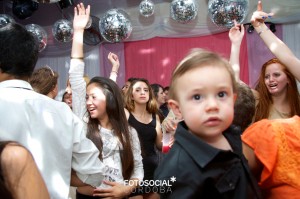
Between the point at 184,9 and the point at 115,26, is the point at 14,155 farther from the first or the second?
the point at 184,9

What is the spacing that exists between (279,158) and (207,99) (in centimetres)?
29

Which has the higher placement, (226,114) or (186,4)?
(186,4)

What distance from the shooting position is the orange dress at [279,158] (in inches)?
44.4

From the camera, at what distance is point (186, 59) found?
Result: 3.94 ft

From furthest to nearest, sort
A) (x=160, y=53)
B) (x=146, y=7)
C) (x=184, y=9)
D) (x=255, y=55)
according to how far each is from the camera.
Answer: (x=160, y=53), (x=255, y=55), (x=146, y=7), (x=184, y=9)

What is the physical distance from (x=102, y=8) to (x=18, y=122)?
677 cm

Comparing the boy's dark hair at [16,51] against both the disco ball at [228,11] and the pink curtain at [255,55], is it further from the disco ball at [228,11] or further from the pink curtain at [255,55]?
the pink curtain at [255,55]

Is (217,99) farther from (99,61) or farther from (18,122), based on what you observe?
(99,61)

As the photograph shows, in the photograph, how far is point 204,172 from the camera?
1.09 meters

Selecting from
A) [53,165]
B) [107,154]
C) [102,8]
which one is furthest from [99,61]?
[53,165]

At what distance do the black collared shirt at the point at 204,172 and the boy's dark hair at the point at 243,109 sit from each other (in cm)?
45

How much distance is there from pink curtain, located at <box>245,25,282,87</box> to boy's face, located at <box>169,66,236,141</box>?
19.6ft

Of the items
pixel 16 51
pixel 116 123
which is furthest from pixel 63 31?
pixel 16 51

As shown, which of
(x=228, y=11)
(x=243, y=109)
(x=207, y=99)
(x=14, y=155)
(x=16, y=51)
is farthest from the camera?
(x=228, y=11)
